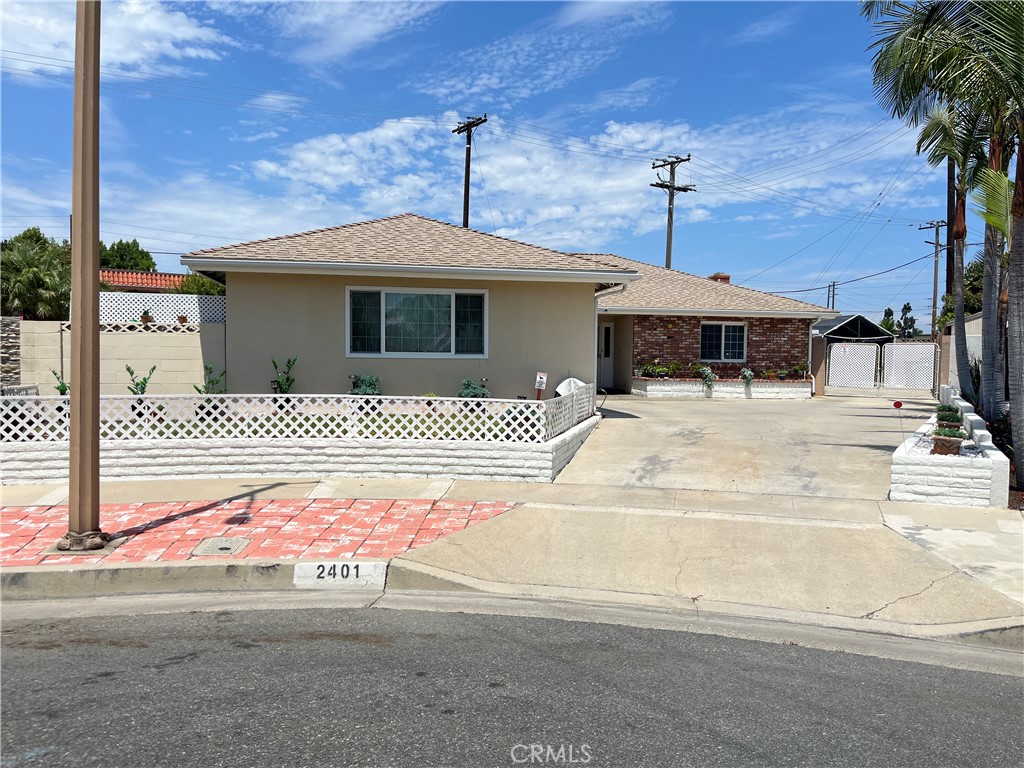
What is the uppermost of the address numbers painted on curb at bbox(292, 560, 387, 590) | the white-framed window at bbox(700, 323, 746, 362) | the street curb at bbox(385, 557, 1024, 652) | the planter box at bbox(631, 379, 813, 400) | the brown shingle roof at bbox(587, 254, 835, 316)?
the brown shingle roof at bbox(587, 254, 835, 316)

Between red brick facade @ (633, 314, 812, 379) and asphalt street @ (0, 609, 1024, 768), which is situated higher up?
red brick facade @ (633, 314, 812, 379)

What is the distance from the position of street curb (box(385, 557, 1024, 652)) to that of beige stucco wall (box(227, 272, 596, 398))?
801 centimetres

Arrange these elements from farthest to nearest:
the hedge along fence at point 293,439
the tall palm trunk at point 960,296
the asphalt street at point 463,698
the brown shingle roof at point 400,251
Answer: the tall palm trunk at point 960,296 → the brown shingle roof at point 400,251 → the hedge along fence at point 293,439 → the asphalt street at point 463,698

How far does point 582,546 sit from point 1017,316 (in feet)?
21.0

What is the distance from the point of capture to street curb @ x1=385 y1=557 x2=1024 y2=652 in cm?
582

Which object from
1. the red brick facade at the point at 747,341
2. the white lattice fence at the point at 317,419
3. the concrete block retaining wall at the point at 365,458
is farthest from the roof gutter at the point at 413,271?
the red brick facade at the point at 747,341

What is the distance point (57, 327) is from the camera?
14.7 meters

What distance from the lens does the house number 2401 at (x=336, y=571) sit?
21.9 ft

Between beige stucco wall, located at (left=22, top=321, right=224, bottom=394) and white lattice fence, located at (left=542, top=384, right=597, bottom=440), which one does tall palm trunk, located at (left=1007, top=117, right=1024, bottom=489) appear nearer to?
white lattice fence, located at (left=542, top=384, right=597, bottom=440)

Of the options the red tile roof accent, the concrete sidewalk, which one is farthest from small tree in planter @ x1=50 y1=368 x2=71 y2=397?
the red tile roof accent

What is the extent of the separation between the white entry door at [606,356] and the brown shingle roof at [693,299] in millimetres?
1424

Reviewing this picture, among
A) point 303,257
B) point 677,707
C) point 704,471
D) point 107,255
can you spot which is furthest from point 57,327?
point 107,255

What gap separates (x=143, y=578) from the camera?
6.54 meters

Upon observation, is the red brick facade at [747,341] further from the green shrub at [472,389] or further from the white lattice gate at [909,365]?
the green shrub at [472,389]
